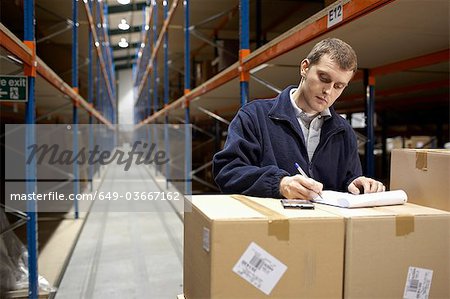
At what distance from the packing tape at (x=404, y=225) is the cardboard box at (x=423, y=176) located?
9.0 inches

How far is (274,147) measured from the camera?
5.49 ft

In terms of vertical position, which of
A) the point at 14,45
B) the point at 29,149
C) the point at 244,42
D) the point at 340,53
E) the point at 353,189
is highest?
the point at 244,42

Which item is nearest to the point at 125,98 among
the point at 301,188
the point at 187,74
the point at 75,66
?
the point at 187,74

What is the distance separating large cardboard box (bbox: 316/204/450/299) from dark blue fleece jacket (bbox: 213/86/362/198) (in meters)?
0.49

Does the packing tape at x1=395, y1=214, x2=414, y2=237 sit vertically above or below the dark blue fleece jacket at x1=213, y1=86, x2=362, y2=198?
below

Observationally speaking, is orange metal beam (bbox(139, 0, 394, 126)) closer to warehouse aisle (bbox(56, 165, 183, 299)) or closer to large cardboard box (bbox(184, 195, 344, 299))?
large cardboard box (bbox(184, 195, 344, 299))

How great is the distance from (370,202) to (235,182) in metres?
0.49

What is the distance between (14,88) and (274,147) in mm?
2082

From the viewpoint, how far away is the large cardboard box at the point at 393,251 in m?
1.12

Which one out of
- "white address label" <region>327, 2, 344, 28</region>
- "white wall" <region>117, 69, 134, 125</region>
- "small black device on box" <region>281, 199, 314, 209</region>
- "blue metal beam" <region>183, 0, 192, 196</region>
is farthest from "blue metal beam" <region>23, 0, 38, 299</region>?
"white wall" <region>117, 69, 134, 125</region>

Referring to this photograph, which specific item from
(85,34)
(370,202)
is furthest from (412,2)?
(85,34)

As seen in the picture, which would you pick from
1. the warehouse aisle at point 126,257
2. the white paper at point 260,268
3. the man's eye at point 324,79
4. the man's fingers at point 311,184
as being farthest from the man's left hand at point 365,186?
the warehouse aisle at point 126,257

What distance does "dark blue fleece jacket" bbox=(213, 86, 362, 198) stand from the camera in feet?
5.33

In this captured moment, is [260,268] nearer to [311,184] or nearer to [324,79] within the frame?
[311,184]
